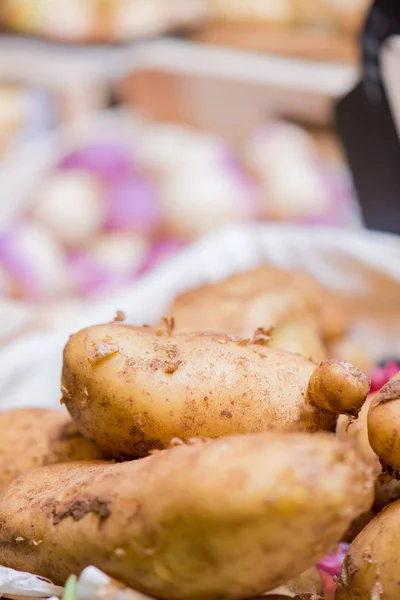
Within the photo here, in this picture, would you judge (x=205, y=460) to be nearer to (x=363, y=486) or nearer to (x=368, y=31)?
(x=363, y=486)

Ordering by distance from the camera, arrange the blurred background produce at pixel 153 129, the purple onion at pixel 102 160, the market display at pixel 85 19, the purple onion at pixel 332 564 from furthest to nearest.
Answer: the market display at pixel 85 19, the purple onion at pixel 102 160, the blurred background produce at pixel 153 129, the purple onion at pixel 332 564

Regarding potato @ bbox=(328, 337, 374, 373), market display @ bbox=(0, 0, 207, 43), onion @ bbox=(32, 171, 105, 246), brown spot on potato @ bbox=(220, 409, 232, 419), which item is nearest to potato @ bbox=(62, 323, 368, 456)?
brown spot on potato @ bbox=(220, 409, 232, 419)

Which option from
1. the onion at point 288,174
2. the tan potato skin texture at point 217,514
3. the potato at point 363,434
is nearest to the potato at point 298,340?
the potato at point 363,434

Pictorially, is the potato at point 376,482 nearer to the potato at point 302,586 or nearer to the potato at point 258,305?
the potato at point 302,586

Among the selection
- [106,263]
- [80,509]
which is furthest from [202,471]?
[106,263]

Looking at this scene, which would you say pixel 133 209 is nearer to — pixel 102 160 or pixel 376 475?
pixel 102 160

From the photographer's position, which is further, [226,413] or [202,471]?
[226,413]
